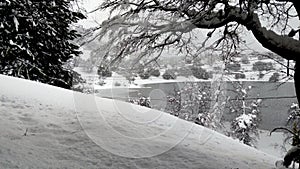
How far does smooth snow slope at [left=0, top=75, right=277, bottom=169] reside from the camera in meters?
3.83

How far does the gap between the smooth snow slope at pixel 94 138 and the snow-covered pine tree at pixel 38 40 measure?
2.03 m

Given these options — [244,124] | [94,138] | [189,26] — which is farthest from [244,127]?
[94,138]

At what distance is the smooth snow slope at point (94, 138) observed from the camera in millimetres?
3834

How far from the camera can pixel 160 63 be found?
23.8ft

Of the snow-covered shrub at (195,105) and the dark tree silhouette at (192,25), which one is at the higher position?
the dark tree silhouette at (192,25)

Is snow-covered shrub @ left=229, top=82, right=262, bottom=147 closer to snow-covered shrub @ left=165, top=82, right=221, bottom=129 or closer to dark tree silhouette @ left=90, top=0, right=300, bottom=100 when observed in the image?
snow-covered shrub @ left=165, top=82, right=221, bottom=129

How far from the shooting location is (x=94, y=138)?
15.4 ft

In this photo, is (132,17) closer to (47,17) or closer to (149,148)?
(149,148)

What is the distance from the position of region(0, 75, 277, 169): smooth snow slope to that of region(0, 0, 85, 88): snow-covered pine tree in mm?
2027

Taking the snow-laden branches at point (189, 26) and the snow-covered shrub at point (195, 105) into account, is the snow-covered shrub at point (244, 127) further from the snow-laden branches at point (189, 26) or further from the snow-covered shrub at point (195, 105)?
the snow-laden branches at point (189, 26)

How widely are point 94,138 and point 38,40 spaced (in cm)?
781

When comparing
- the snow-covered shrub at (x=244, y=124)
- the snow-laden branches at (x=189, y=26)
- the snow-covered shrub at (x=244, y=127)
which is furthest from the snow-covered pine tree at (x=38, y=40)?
the snow-covered shrub at (x=244, y=127)

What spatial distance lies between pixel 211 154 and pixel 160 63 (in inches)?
111

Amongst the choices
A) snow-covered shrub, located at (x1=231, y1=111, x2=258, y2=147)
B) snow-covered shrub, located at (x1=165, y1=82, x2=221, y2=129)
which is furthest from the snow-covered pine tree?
snow-covered shrub, located at (x1=231, y1=111, x2=258, y2=147)
